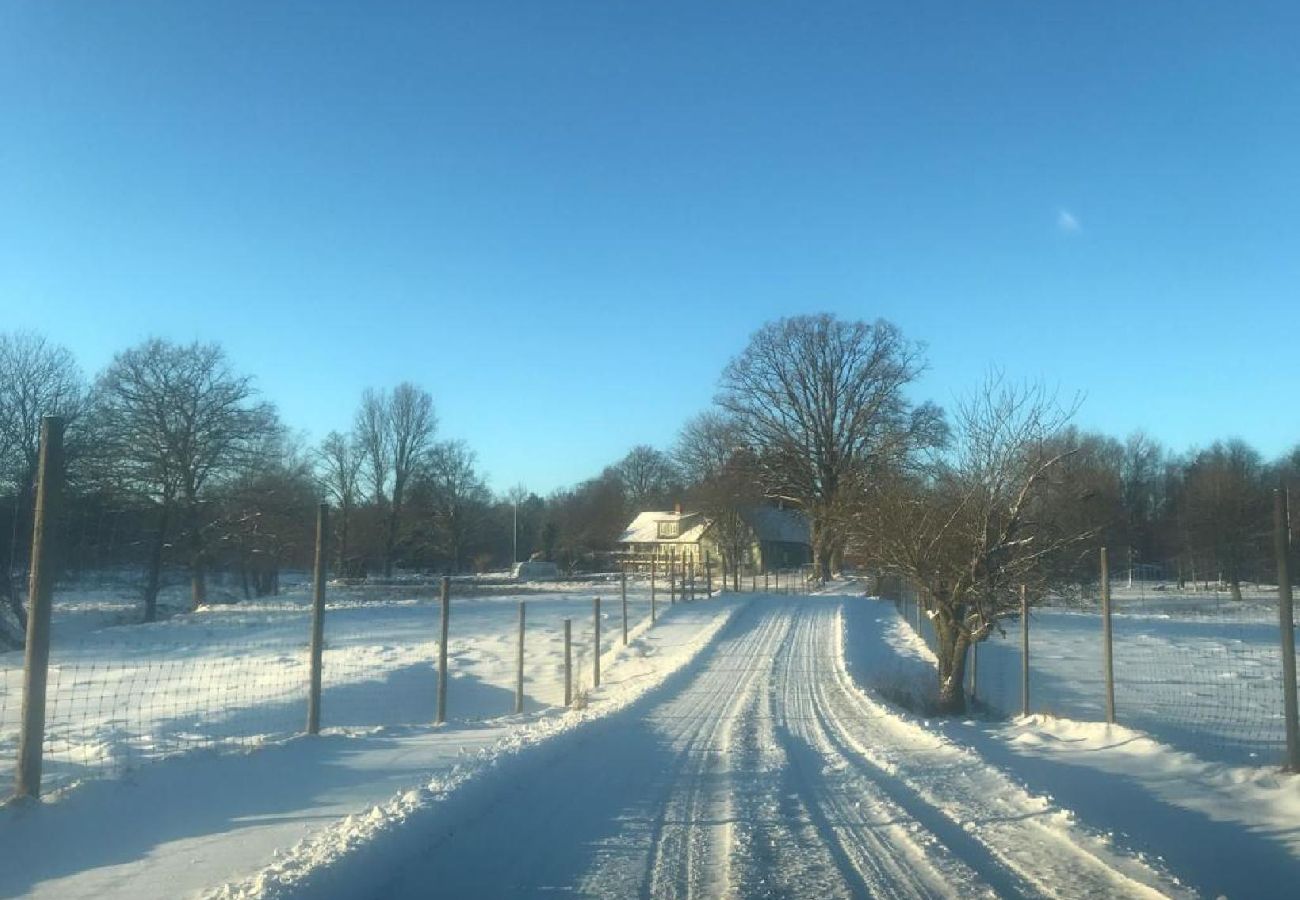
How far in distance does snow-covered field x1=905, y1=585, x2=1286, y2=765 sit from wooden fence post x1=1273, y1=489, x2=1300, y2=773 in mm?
1217

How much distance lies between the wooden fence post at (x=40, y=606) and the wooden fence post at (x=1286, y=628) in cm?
1012

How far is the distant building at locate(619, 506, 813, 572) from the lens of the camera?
226ft

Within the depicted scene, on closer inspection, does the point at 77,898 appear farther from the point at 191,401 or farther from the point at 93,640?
the point at 191,401

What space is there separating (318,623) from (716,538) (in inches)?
2299

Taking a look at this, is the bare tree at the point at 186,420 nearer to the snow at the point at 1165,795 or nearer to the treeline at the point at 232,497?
the treeline at the point at 232,497

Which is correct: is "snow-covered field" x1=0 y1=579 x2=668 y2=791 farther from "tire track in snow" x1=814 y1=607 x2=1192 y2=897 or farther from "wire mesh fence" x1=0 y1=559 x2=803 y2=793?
"tire track in snow" x1=814 y1=607 x2=1192 y2=897

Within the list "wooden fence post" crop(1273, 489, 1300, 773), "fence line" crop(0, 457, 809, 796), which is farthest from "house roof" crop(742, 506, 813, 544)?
"wooden fence post" crop(1273, 489, 1300, 773)

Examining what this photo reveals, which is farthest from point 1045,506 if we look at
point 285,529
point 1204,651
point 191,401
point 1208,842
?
point 191,401

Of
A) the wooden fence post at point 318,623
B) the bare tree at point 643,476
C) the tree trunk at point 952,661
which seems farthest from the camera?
the bare tree at point 643,476

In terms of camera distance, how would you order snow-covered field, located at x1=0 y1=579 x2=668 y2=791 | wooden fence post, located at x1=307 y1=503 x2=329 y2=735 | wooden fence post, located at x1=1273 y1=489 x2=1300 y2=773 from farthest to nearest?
1. snow-covered field, located at x1=0 y1=579 x2=668 y2=791
2. wooden fence post, located at x1=307 y1=503 x2=329 y2=735
3. wooden fence post, located at x1=1273 y1=489 x2=1300 y2=773

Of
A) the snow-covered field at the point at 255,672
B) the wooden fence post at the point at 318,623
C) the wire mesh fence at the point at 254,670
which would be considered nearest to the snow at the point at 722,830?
the wooden fence post at the point at 318,623

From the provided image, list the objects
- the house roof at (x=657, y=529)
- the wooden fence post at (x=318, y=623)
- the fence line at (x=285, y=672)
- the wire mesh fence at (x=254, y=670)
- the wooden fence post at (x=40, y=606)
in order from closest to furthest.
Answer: the wooden fence post at (x=40, y=606) < the wooden fence post at (x=318, y=623) < the fence line at (x=285, y=672) < the wire mesh fence at (x=254, y=670) < the house roof at (x=657, y=529)

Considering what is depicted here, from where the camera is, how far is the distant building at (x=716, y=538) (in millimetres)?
68750

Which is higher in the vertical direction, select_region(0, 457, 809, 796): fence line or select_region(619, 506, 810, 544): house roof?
select_region(619, 506, 810, 544): house roof
